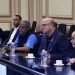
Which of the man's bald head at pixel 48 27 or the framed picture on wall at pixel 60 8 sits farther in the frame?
the framed picture on wall at pixel 60 8

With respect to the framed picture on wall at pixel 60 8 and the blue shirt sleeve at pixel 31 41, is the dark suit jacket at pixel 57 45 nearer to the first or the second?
the blue shirt sleeve at pixel 31 41

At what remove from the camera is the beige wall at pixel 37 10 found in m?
7.52

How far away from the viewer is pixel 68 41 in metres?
3.89

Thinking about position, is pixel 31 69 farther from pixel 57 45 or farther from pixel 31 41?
A: pixel 31 41

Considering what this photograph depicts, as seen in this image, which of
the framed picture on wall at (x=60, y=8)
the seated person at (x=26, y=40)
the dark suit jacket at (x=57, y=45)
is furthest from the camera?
the framed picture on wall at (x=60, y=8)

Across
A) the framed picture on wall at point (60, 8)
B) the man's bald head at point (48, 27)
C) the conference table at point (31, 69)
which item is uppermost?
the framed picture on wall at point (60, 8)

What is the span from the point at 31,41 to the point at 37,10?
12.0 ft

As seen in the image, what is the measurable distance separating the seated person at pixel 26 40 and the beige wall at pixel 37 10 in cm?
271

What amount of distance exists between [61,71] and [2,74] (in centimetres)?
65

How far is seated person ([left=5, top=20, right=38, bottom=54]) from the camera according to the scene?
4332mm

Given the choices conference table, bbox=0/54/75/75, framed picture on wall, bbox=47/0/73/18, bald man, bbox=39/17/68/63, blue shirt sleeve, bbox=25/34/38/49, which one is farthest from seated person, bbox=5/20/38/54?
framed picture on wall, bbox=47/0/73/18

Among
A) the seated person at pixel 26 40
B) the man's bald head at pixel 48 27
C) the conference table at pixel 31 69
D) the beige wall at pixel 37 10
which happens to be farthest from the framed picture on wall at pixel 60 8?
the conference table at pixel 31 69

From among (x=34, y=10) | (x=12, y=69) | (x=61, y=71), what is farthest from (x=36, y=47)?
(x=34, y=10)

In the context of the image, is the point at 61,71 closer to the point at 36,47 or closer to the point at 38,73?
the point at 38,73
